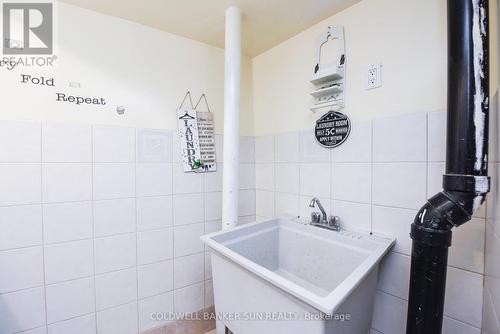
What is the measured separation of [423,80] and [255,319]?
124cm

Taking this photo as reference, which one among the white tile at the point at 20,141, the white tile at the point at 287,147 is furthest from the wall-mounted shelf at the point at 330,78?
the white tile at the point at 20,141

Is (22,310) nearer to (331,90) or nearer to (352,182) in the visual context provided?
(352,182)

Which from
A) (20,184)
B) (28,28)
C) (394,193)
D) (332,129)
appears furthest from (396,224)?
(28,28)

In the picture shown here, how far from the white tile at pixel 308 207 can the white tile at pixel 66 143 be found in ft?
4.20

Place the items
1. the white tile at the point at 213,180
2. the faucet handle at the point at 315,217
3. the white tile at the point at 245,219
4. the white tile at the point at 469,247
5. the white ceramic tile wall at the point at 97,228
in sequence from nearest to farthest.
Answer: the white tile at the point at 469,247 < the white ceramic tile wall at the point at 97,228 < the faucet handle at the point at 315,217 < the white tile at the point at 213,180 < the white tile at the point at 245,219

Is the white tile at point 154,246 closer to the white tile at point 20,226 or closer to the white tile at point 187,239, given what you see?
the white tile at point 187,239

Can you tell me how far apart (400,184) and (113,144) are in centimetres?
153

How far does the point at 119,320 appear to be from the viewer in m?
1.32

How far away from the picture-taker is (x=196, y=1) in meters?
1.19

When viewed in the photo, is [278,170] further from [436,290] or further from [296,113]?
[436,290]

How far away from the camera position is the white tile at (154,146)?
4.55 ft

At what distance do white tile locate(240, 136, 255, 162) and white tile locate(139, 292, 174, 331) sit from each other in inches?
42.2

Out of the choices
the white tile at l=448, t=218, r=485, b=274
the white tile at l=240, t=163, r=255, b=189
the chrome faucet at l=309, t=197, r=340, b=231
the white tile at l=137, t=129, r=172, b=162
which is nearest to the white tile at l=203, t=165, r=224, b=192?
the white tile at l=240, t=163, r=255, b=189

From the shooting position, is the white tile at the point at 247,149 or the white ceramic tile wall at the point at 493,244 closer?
the white ceramic tile wall at the point at 493,244
